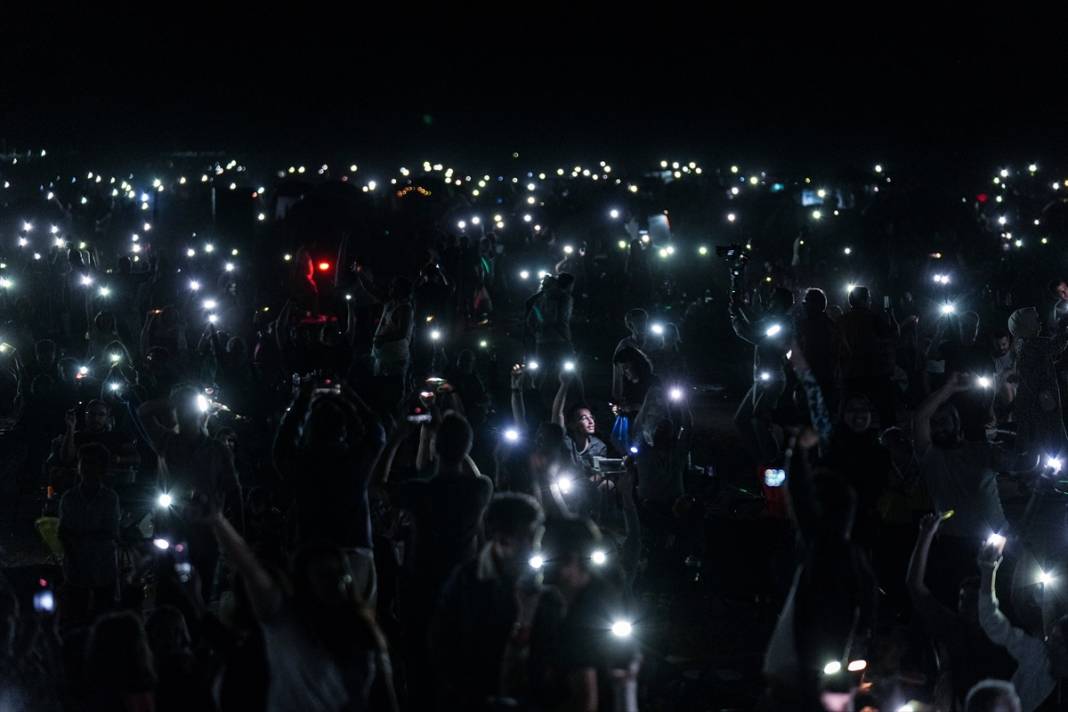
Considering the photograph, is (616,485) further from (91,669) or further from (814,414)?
(91,669)

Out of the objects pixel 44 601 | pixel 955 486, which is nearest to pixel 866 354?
pixel 955 486

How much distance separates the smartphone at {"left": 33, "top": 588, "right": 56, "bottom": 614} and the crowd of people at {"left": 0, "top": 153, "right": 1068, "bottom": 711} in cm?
5

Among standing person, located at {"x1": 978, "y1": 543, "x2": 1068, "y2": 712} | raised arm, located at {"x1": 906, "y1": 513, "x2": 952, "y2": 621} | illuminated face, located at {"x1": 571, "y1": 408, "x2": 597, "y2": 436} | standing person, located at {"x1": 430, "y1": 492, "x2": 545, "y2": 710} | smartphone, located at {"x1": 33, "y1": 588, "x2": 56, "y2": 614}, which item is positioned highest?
illuminated face, located at {"x1": 571, "y1": 408, "x2": 597, "y2": 436}

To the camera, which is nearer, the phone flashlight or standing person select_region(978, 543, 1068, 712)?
the phone flashlight

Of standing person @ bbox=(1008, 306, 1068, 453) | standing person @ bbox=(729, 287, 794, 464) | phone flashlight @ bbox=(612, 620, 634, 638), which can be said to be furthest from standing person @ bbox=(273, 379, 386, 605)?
standing person @ bbox=(1008, 306, 1068, 453)

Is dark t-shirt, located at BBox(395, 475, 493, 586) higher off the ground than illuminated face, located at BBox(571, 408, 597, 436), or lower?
lower

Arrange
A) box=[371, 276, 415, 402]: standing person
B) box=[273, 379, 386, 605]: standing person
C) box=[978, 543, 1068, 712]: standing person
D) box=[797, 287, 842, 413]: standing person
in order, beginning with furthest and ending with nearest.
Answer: box=[371, 276, 415, 402]: standing person
box=[797, 287, 842, 413]: standing person
box=[273, 379, 386, 605]: standing person
box=[978, 543, 1068, 712]: standing person

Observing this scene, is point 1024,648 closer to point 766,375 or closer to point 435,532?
point 435,532

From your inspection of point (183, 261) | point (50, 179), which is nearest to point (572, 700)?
point (183, 261)

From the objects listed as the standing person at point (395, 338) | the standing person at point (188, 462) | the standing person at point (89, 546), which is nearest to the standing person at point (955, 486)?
the standing person at point (188, 462)

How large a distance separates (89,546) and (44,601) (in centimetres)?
148

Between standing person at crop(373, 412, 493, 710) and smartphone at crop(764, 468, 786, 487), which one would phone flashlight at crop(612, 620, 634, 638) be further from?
smartphone at crop(764, 468, 786, 487)

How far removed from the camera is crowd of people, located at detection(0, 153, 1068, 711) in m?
4.58

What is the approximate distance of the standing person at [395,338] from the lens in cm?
1281
